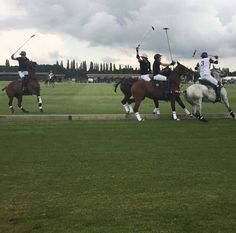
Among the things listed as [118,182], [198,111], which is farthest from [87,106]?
[118,182]

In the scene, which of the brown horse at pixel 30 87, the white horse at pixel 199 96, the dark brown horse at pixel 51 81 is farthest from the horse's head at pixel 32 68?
the dark brown horse at pixel 51 81

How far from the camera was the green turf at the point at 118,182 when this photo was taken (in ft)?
22.8

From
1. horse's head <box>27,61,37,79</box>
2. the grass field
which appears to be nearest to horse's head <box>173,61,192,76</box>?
the grass field

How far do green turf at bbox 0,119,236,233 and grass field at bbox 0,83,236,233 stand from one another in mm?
14

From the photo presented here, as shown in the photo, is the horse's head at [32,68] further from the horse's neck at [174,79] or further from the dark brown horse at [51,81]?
the dark brown horse at [51,81]

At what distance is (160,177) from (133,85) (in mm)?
12086

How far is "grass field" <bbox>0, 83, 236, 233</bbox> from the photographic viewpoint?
6.96 meters

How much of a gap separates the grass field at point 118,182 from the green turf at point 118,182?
14mm

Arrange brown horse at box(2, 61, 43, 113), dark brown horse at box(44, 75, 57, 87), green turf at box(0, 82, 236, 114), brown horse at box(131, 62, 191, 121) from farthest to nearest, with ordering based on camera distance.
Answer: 1. dark brown horse at box(44, 75, 57, 87)
2. green turf at box(0, 82, 236, 114)
3. brown horse at box(2, 61, 43, 113)
4. brown horse at box(131, 62, 191, 121)

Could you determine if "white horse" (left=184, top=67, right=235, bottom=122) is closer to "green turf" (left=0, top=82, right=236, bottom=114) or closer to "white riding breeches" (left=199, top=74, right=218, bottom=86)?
"white riding breeches" (left=199, top=74, right=218, bottom=86)

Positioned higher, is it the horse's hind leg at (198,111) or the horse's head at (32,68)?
the horse's head at (32,68)

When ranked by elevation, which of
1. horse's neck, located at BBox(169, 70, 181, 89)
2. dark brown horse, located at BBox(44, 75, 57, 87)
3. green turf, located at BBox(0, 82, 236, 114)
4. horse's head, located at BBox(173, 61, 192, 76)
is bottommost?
green turf, located at BBox(0, 82, 236, 114)

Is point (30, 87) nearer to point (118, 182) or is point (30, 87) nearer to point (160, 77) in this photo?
point (160, 77)

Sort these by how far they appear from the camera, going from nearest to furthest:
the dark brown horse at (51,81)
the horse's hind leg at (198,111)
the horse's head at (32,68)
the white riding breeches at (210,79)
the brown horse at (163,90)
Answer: the horse's hind leg at (198,111), the white riding breeches at (210,79), the brown horse at (163,90), the horse's head at (32,68), the dark brown horse at (51,81)
